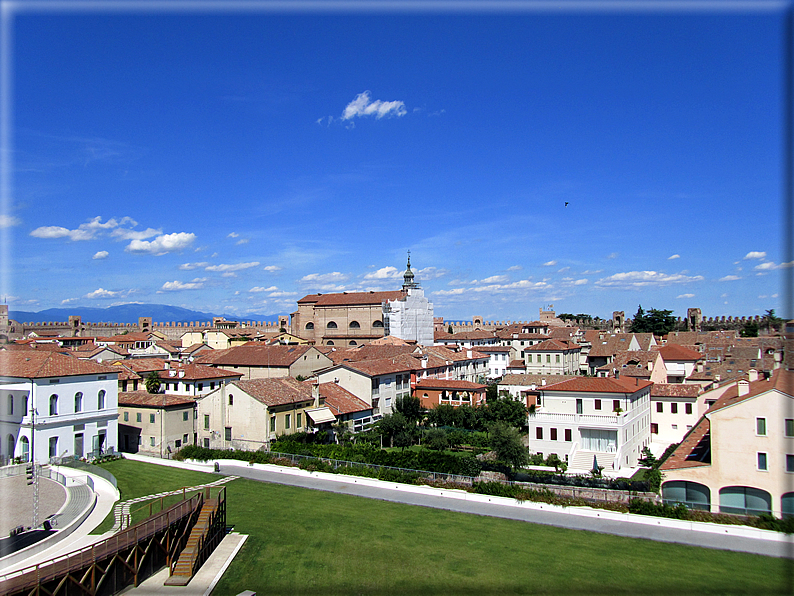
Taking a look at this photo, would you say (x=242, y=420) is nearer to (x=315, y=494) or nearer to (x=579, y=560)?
(x=315, y=494)

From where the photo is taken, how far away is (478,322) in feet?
386

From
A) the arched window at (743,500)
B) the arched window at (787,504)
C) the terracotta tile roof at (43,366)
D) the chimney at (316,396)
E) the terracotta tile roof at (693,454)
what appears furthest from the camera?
the chimney at (316,396)

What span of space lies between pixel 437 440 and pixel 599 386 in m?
10.7

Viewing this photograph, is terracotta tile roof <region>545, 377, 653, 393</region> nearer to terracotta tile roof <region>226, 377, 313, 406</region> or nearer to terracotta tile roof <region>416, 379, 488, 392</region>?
terracotta tile roof <region>416, 379, 488, 392</region>

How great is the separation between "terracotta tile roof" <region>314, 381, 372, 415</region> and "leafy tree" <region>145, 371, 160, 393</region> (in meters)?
12.4

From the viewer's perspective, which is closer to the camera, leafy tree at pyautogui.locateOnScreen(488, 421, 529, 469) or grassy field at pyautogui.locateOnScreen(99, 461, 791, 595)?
grassy field at pyautogui.locateOnScreen(99, 461, 791, 595)

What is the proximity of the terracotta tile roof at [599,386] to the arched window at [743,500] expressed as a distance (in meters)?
9.11

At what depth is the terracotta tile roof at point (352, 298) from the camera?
82562mm

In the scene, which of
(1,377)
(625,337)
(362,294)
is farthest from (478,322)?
(1,377)

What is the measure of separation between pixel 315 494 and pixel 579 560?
1215 centimetres

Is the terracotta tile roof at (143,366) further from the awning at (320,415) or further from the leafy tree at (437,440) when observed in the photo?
the leafy tree at (437,440)

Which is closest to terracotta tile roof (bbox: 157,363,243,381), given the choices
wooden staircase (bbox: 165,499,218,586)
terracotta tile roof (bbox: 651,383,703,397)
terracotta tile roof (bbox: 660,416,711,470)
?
wooden staircase (bbox: 165,499,218,586)

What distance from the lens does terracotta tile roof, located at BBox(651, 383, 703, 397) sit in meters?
36.1

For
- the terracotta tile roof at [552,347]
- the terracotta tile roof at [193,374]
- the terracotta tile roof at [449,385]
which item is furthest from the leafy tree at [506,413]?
the terracotta tile roof at [552,347]
